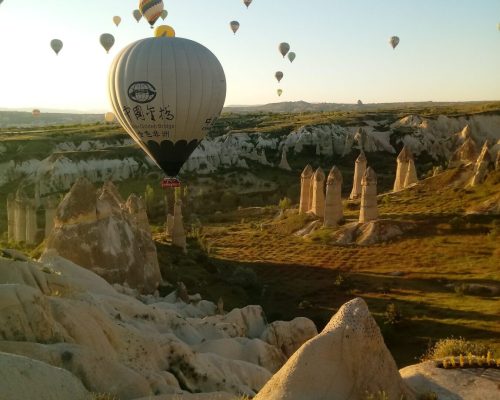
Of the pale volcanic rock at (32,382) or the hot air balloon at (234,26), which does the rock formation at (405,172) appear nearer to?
the hot air balloon at (234,26)

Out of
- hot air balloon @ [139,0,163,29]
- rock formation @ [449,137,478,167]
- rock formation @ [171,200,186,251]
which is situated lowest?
rock formation @ [171,200,186,251]

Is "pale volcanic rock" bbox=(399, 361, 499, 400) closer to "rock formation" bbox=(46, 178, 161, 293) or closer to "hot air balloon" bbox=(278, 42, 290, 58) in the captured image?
"rock formation" bbox=(46, 178, 161, 293)

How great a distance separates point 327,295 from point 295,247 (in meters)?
9.41

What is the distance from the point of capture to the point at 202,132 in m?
24.7

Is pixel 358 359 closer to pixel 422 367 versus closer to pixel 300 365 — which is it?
pixel 300 365

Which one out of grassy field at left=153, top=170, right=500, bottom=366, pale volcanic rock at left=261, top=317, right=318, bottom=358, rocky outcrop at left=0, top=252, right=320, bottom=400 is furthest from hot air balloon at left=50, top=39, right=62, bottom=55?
pale volcanic rock at left=261, top=317, right=318, bottom=358

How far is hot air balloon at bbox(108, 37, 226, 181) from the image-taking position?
72.5 ft

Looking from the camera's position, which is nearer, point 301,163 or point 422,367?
point 422,367

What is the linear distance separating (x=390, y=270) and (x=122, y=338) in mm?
20523

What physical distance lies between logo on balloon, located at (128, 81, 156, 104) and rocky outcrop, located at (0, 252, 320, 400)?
25.7 ft

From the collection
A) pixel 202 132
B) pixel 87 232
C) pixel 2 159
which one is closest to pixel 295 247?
pixel 202 132

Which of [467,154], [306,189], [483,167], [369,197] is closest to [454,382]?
[369,197]

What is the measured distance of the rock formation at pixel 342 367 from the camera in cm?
757

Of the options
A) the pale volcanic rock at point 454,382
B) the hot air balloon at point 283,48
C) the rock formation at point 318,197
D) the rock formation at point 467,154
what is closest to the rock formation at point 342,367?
the pale volcanic rock at point 454,382
